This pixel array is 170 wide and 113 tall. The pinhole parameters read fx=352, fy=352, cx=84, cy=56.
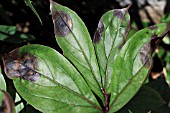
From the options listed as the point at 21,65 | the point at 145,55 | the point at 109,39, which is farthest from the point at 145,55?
the point at 21,65

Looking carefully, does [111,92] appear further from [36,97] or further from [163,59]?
[163,59]

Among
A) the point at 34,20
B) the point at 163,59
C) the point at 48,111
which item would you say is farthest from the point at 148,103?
the point at 163,59

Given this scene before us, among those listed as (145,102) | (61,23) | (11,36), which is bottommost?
(145,102)

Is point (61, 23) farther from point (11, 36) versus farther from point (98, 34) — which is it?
point (11, 36)

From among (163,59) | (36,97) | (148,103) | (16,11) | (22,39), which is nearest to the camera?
(36,97)

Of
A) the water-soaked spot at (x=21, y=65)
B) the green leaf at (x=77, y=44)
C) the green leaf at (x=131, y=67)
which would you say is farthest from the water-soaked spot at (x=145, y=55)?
the water-soaked spot at (x=21, y=65)

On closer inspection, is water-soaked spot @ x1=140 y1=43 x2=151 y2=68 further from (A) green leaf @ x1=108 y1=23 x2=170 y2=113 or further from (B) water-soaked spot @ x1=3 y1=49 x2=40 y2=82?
(B) water-soaked spot @ x1=3 y1=49 x2=40 y2=82

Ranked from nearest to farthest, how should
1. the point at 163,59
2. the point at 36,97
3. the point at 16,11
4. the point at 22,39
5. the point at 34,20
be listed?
the point at 36,97, the point at 22,39, the point at 34,20, the point at 16,11, the point at 163,59
